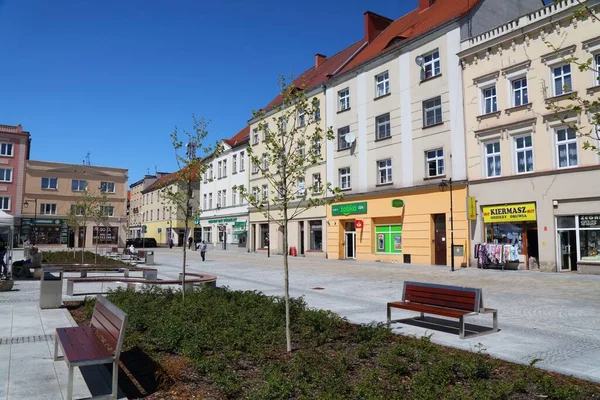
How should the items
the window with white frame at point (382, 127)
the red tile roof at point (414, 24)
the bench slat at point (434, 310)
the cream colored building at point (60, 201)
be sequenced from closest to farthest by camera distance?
the bench slat at point (434, 310), the red tile roof at point (414, 24), the window with white frame at point (382, 127), the cream colored building at point (60, 201)

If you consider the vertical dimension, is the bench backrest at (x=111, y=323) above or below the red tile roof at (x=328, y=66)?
below

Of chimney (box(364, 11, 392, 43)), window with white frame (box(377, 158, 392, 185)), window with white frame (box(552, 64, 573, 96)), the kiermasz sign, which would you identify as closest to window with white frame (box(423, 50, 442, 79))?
window with white frame (box(377, 158, 392, 185))

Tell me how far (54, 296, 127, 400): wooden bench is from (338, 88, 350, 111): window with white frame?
29261mm

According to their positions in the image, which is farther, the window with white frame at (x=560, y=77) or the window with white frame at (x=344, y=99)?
the window with white frame at (x=344, y=99)

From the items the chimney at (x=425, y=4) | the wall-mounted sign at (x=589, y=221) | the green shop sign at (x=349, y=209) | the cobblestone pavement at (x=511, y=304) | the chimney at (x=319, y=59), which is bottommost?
the cobblestone pavement at (x=511, y=304)

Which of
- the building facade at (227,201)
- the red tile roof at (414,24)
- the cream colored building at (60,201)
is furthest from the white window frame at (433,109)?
the cream colored building at (60,201)

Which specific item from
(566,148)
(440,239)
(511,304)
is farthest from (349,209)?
(511,304)

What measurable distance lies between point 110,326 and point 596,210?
20.4 meters

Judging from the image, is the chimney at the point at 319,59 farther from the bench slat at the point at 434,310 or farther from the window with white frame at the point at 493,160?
the bench slat at the point at 434,310

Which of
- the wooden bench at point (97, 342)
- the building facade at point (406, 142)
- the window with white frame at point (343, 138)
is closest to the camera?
the wooden bench at point (97, 342)

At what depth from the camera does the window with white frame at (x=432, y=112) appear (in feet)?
86.8

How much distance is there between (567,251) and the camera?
20.7 m

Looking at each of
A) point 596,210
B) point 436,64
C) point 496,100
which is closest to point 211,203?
point 436,64

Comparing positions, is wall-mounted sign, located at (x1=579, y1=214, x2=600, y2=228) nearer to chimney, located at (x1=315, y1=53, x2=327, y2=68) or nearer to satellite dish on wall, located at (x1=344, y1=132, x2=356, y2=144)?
satellite dish on wall, located at (x1=344, y1=132, x2=356, y2=144)
